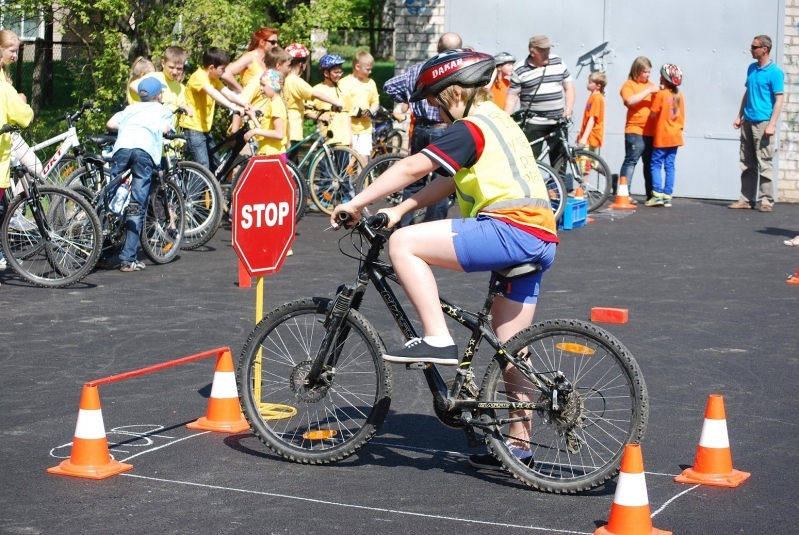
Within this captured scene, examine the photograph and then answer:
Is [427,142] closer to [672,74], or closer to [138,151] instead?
[138,151]

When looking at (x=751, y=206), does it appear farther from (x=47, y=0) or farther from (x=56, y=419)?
(x=56, y=419)

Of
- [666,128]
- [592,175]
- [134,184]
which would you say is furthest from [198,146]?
[666,128]

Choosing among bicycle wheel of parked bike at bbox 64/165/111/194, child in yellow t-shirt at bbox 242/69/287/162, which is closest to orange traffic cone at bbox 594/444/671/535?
bicycle wheel of parked bike at bbox 64/165/111/194

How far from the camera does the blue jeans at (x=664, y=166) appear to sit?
17.3 m

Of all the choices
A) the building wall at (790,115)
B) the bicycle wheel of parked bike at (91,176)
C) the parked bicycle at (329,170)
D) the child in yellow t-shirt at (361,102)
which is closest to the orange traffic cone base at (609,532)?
the bicycle wheel of parked bike at (91,176)

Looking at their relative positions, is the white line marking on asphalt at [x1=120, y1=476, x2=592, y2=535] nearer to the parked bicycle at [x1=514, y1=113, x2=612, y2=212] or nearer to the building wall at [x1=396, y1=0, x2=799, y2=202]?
the parked bicycle at [x1=514, y1=113, x2=612, y2=212]

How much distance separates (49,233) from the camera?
10.8 meters

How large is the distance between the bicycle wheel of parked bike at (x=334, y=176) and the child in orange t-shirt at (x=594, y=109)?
155 inches

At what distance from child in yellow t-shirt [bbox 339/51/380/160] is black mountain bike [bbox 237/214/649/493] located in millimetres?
9724

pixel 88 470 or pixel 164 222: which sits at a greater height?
pixel 164 222

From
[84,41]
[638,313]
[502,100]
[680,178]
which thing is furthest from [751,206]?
[84,41]

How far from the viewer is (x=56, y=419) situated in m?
6.68

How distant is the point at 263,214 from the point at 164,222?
17.8ft

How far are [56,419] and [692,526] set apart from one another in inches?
137
